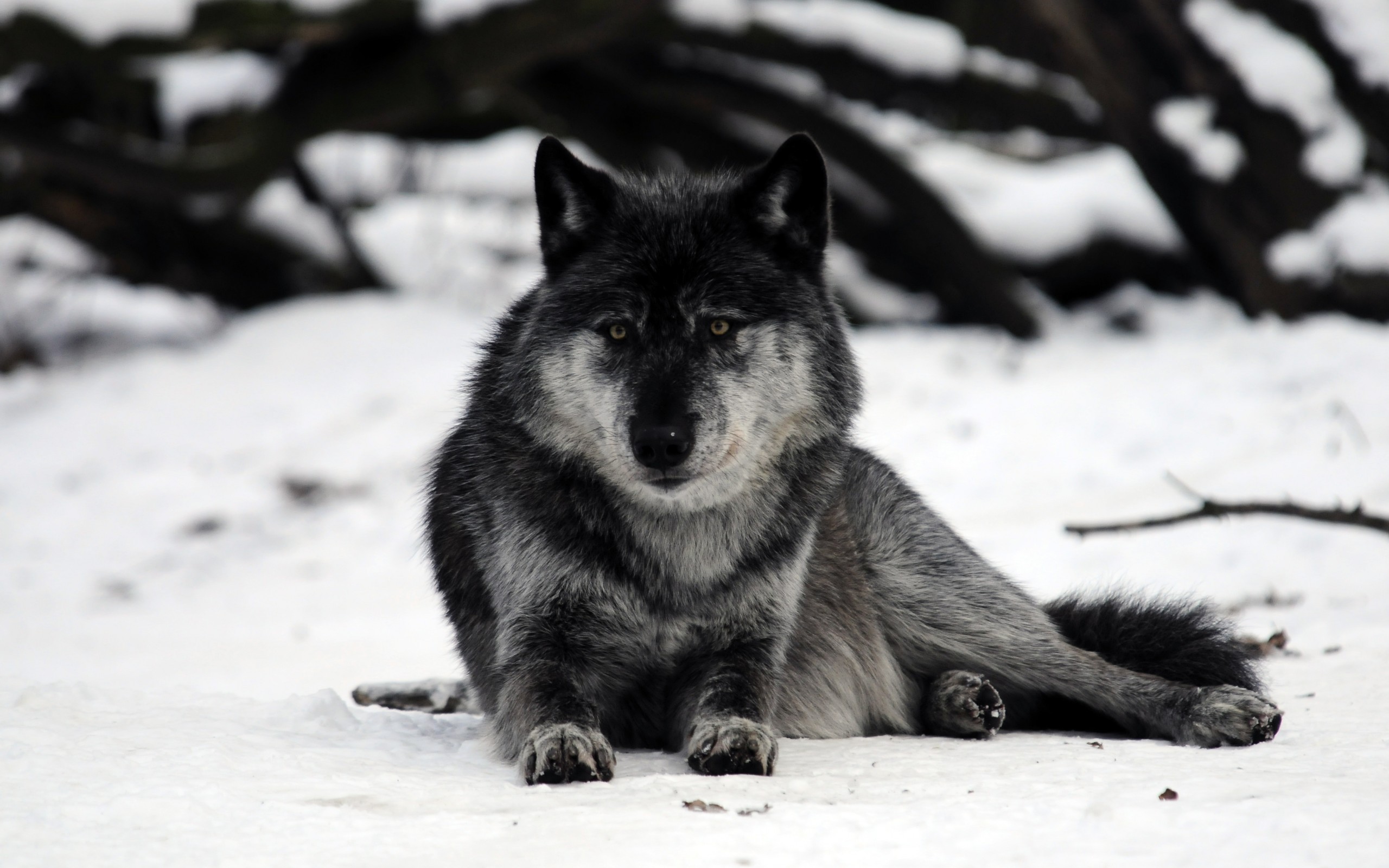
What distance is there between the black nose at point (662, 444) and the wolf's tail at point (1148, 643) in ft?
5.42

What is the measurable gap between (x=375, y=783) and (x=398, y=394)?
7309 mm

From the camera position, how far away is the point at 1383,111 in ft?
28.5

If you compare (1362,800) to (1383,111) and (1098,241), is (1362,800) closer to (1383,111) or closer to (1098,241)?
(1383,111)

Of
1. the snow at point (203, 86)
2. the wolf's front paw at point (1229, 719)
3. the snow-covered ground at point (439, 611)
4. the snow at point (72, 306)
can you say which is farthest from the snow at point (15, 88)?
the wolf's front paw at point (1229, 719)

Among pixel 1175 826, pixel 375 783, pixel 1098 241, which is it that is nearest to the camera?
pixel 1175 826

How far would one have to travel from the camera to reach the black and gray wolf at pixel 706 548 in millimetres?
3330

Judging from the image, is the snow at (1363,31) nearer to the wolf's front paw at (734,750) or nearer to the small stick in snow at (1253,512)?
the small stick in snow at (1253,512)

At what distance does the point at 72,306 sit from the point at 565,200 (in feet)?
29.8

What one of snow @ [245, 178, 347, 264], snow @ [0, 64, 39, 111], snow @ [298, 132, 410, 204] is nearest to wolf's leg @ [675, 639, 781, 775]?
snow @ [0, 64, 39, 111]

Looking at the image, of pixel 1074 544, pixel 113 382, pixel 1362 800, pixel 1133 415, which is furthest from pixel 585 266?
pixel 113 382

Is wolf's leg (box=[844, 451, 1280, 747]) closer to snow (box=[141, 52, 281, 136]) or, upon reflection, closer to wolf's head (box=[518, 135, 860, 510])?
wolf's head (box=[518, 135, 860, 510])

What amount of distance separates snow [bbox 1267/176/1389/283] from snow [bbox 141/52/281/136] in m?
7.90

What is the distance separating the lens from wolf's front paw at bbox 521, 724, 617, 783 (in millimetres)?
2977

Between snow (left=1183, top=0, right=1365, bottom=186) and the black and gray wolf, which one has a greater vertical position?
snow (left=1183, top=0, right=1365, bottom=186)
